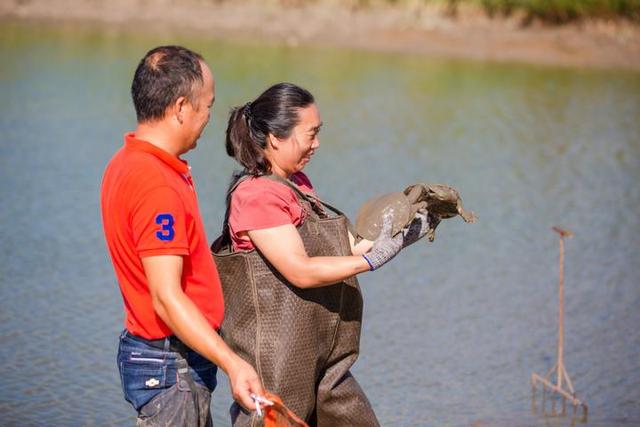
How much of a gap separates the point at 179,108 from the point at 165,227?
0.36 m

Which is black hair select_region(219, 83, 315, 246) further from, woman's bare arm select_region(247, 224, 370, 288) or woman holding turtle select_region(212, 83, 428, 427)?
woman's bare arm select_region(247, 224, 370, 288)

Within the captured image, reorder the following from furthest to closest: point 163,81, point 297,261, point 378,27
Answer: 1. point 378,27
2. point 297,261
3. point 163,81

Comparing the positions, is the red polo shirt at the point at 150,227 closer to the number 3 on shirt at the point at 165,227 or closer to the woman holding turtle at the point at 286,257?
the number 3 on shirt at the point at 165,227

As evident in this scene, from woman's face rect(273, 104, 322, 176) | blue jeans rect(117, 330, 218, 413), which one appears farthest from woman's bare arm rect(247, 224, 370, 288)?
blue jeans rect(117, 330, 218, 413)

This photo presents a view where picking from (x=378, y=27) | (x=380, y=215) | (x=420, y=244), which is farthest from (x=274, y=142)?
(x=378, y=27)

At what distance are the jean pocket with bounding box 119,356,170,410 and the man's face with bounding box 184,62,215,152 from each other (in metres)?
0.64

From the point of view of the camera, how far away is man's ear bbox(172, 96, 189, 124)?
317 cm

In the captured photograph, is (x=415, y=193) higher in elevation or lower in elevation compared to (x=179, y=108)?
lower

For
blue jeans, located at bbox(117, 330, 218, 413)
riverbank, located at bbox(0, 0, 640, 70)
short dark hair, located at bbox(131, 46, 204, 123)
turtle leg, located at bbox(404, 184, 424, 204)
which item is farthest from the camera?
riverbank, located at bbox(0, 0, 640, 70)

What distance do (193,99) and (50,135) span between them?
9015 mm

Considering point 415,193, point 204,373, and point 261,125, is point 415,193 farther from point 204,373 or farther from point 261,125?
point 204,373


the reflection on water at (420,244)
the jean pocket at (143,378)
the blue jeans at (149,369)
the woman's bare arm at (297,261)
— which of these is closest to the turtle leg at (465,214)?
the woman's bare arm at (297,261)

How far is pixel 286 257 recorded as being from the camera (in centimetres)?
350

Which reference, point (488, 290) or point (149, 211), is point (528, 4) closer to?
point (488, 290)
